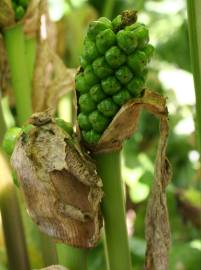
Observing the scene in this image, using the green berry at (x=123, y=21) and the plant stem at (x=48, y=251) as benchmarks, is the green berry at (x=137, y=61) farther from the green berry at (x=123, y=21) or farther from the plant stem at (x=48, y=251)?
the plant stem at (x=48, y=251)

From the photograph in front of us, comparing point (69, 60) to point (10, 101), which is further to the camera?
point (69, 60)

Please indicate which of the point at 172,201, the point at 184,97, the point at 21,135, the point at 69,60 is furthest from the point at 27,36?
the point at 184,97

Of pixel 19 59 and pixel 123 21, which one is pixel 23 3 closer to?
pixel 19 59

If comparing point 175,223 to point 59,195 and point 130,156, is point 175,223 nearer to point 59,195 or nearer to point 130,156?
point 130,156

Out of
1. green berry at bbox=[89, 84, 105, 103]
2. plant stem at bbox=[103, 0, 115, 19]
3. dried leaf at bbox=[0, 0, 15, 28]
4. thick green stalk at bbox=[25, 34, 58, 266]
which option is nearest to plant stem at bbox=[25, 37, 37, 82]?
thick green stalk at bbox=[25, 34, 58, 266]

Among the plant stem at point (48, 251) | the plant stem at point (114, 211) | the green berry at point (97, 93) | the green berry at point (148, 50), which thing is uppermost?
the green berry at point (148, 50)

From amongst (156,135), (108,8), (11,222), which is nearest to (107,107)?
(11,222)

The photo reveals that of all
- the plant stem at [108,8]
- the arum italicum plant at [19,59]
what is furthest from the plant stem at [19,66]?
the plant stem at [108,8]
